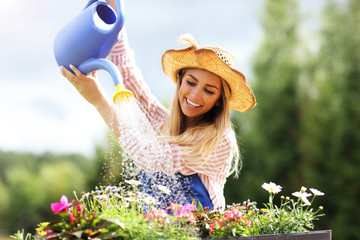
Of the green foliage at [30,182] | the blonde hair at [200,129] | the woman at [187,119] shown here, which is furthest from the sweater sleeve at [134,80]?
the green foliage at [30,182]

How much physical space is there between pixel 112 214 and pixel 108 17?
1.09 meters

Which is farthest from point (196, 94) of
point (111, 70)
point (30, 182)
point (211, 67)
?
point (30, 182)

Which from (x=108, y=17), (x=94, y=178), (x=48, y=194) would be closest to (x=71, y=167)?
(x=48, y=194)

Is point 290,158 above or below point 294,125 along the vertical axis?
below

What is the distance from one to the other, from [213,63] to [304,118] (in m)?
12.5

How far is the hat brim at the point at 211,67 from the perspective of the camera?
8.36ft

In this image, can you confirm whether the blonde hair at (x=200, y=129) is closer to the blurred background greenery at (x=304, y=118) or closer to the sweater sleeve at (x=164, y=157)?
the sweater sleeve at (x=164, y=157)

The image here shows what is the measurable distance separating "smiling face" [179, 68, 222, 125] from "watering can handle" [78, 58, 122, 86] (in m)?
0.54

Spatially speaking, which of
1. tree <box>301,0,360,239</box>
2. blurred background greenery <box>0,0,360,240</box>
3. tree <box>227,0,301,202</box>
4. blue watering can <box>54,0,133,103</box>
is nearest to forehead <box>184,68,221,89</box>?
blue watering can <box>54,0,133,103</box>

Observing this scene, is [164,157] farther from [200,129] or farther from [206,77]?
[206,77]

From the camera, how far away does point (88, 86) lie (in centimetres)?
238

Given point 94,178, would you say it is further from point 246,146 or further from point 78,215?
point 78,215

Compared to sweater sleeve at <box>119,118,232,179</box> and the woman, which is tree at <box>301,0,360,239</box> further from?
sweater sleeve at <box>119,118,232,179</box>

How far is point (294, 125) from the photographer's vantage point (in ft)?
49.2
